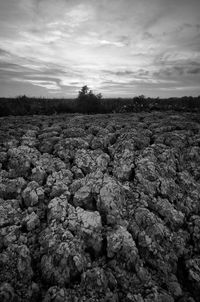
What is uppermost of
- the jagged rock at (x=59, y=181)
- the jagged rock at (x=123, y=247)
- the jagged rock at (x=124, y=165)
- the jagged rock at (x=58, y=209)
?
the jagged rock at (x=124, y=165)

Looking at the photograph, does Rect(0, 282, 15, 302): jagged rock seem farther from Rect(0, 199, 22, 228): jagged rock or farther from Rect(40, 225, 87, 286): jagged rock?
Rect(0, 199, 22, 228): jagged rock

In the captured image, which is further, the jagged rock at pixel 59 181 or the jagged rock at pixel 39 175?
the jagged rock at pixel 39 175

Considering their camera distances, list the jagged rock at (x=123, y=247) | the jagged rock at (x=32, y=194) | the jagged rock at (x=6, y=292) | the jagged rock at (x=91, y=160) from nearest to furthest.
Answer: the jagged rock at (x=6, y=292) → the jagged rock at (x=123, y=247) → the jagged rock at (x=32, y=194) → the jagged rock at (x=91, y=160)

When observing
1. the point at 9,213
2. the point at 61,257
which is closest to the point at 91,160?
the point at 9,213

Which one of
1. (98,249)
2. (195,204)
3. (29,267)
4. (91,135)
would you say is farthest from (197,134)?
(29,267)

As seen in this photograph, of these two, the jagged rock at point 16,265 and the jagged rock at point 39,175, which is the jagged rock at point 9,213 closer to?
the jagged rock at point 16,265

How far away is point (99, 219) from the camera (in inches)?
119

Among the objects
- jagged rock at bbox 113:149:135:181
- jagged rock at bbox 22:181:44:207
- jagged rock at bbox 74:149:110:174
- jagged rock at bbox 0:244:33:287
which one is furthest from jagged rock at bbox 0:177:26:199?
jagged rock at bbox 113:149:135:181

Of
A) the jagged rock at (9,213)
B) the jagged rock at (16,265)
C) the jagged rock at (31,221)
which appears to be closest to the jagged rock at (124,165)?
the jagged rock at (31,221)

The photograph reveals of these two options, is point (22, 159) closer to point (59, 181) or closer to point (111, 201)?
point (59, 181)

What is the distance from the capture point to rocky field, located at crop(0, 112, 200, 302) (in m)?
2.47

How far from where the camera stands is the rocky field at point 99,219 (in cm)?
247

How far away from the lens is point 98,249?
278 centimetres

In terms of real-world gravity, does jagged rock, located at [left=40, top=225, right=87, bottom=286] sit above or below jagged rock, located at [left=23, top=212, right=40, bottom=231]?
below
